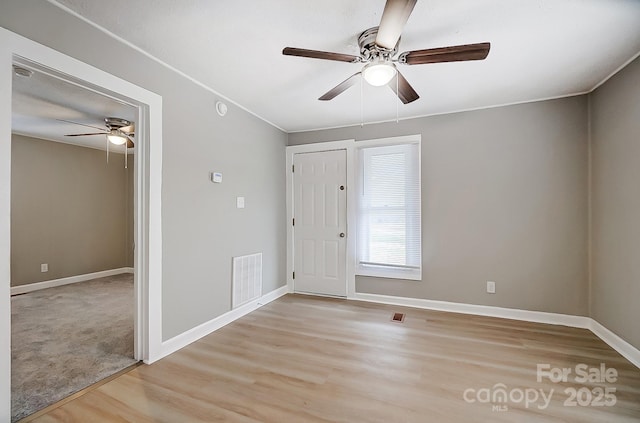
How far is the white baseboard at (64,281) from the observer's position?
4.36m

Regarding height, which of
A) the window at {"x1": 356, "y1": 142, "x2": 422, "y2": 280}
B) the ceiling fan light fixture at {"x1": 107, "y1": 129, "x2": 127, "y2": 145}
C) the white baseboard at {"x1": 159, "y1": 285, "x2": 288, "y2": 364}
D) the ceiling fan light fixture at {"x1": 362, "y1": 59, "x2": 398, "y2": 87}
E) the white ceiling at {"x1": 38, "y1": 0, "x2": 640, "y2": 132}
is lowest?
the white baseboard at {"x1": 159, "y1": 285, "x2": 288, "y2": 364}

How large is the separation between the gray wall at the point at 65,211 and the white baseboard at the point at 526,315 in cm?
493

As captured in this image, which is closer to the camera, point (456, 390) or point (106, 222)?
point (456, 390)

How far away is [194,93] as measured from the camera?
8.91ft

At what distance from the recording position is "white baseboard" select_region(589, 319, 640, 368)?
2265mm

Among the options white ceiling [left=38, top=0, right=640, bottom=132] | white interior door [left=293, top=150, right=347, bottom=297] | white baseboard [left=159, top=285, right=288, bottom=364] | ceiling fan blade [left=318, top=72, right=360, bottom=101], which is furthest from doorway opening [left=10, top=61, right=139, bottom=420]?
white interior door [left=293, top=150, right=347, bottom=297]

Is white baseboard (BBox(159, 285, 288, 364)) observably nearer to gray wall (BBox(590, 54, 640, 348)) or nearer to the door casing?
the door casing

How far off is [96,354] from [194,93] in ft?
8.06

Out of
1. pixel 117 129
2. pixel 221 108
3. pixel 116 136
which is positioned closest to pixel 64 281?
pixel 116 136

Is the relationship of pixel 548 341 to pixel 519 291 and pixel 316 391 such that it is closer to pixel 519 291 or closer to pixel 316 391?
pixel 519 291

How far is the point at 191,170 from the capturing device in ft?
8.84

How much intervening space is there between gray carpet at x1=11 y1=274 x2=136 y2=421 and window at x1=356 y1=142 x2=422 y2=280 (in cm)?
285

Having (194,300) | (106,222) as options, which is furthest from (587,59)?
(106,222)

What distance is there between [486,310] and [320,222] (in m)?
2.34
